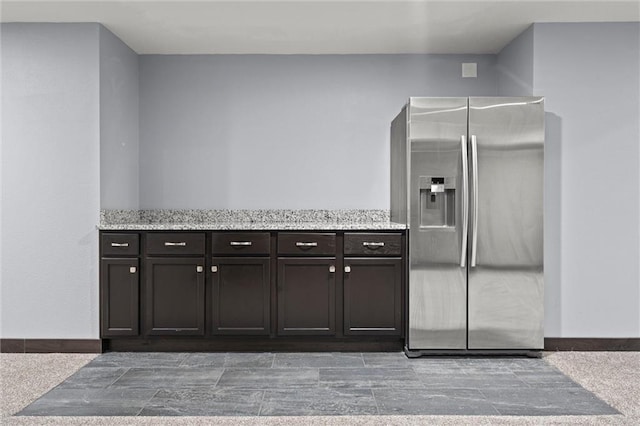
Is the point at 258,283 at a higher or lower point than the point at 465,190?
lower

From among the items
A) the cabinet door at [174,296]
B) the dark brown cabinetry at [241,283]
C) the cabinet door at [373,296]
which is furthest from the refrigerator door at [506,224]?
the cabinet door at [174,296]

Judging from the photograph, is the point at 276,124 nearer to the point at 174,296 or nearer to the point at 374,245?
the point at 374,245

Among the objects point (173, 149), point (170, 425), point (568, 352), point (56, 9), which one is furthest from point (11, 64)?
point (568, 352)

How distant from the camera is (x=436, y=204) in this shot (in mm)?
3846

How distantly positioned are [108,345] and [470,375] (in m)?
2.67

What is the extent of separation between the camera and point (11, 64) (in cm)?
395

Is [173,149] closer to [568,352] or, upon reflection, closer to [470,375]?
[470,375]

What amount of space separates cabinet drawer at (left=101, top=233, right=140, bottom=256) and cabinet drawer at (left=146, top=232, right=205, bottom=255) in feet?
0.36

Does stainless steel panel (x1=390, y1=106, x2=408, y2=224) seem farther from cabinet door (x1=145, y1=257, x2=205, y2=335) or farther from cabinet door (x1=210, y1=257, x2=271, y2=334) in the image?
cabinet door (x1=145, y1=257, x2=205, y2=335)

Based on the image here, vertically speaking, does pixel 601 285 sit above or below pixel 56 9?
below

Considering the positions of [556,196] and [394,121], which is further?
[394,121]

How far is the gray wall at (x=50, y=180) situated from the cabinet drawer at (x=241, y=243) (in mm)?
919

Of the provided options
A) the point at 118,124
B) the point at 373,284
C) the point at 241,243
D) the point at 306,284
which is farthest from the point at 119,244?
the point at 373,284

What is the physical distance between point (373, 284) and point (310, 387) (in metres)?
1.05
